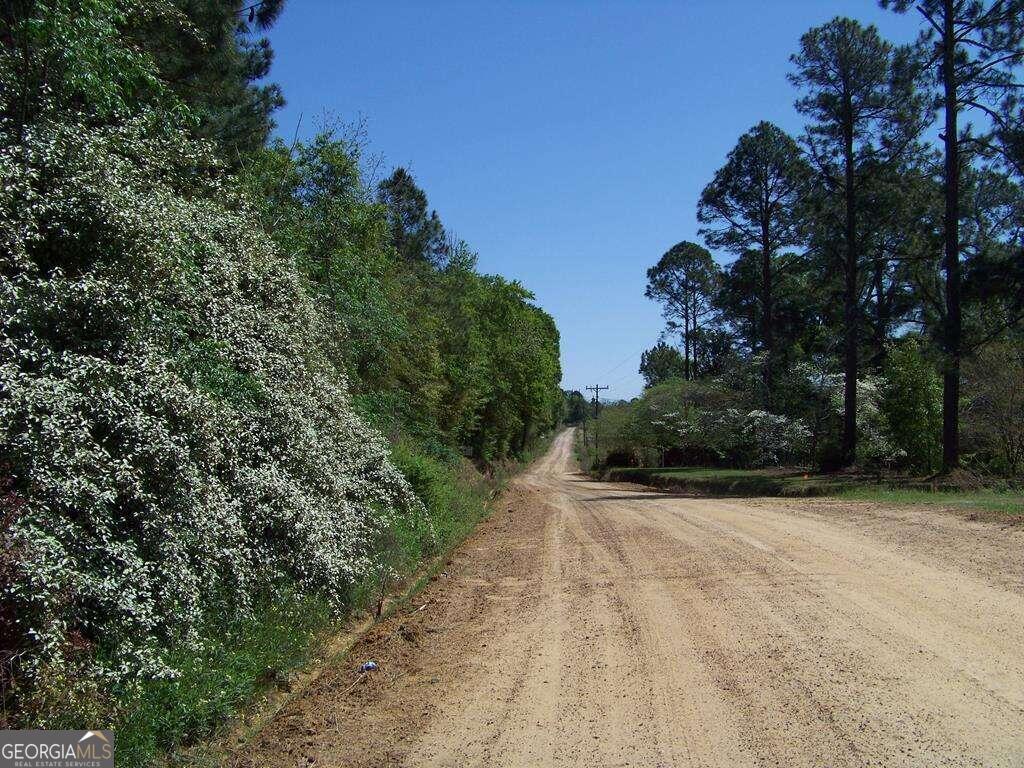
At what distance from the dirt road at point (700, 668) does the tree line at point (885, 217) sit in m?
13.8

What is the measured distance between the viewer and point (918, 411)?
25.5 m

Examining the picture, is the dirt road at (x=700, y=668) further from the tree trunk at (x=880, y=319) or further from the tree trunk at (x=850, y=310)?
the tree trunk at (x=880, y=319)

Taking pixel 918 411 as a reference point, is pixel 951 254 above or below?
above

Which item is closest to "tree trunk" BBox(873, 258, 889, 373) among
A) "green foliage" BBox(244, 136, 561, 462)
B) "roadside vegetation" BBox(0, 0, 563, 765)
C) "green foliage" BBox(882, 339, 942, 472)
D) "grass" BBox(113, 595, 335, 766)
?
"green foliage" BBox(882, 339, 942, 472)

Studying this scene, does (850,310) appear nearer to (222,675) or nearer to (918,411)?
(918,411)

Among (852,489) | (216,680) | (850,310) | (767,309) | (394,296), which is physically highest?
(767,309)

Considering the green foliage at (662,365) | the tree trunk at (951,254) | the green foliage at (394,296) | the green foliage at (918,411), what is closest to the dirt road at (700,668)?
the green foliage at (394,296)

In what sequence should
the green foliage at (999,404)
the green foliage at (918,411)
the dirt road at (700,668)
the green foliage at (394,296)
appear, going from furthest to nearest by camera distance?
the green foliage at (918,411) → the green foliage at (999,404) → the green foliage at (394,296) → the dirt road at (700,668)

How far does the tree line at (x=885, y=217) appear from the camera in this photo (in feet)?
72.4

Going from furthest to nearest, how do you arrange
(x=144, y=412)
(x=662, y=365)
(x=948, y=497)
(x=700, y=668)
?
(x=662, y=365) < (x=948, y=497) < (x=700, y=668) < (x=144, y=412)

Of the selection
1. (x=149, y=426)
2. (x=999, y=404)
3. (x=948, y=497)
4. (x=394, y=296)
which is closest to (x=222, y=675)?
(x=149, y=426)

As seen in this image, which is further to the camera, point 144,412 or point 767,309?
point 767,309

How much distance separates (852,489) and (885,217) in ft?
39.7

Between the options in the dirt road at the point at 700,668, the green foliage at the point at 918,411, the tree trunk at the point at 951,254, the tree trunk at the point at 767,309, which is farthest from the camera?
the tree trunk at the point at 767,309
